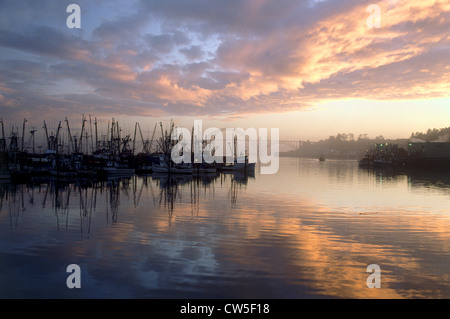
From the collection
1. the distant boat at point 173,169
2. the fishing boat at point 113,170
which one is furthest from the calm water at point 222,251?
the distant boat at point 173,169

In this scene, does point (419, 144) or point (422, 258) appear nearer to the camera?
point (422, 258)

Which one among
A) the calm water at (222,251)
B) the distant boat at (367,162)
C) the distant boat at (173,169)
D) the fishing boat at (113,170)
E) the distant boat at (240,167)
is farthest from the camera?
the distant boat at (367,162)

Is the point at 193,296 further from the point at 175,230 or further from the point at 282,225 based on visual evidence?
the point at 282,225

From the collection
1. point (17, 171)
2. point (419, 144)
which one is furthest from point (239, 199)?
point (419, 144)

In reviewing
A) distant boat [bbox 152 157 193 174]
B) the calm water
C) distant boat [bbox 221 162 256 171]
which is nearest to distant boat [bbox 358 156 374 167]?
distant boat [bbox 221 162 256 171]

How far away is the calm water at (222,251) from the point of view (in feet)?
39.1

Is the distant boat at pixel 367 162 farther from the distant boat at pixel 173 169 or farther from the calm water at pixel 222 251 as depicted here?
the calm water at pixel 222 251

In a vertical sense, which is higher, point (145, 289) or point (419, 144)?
point (419, 144)

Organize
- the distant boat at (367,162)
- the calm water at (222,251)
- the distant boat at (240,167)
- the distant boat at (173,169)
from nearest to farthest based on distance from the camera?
the calm water at (222,251), the distant boat at (173,169), the distant boat at (240,167), the distant boat at (367,162)

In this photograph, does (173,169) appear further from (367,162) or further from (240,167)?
(367,162)

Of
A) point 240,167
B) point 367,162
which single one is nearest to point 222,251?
point 240,167

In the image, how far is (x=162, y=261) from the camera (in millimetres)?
14812
